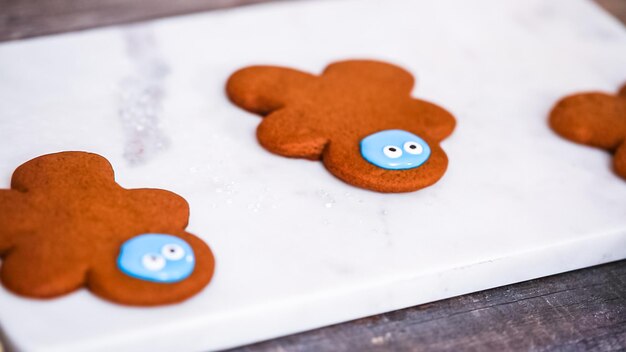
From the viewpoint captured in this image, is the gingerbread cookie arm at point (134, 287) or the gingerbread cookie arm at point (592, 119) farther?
the gingerbread cookie arm at point (592, 119)

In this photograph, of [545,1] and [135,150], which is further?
[545,1]

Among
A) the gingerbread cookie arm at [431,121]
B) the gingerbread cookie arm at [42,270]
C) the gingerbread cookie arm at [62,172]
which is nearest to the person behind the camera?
the gingerbread cookie arm at [42,270]

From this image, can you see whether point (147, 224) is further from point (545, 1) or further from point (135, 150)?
point (545, 1)

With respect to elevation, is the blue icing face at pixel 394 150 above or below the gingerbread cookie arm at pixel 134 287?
above

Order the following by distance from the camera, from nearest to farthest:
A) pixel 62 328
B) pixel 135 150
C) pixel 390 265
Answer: pixel 62 328 < pixel 390 265 < pixel 135 150

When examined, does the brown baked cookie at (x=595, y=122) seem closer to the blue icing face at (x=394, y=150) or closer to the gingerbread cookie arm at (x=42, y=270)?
the blue icing face at (x=394, y=150)

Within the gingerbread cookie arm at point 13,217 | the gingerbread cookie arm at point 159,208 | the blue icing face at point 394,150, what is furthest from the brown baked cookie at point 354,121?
the gingerbread cookie arm at point 13,217

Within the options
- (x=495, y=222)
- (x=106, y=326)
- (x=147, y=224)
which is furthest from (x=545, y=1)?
(x=106, y=326)
